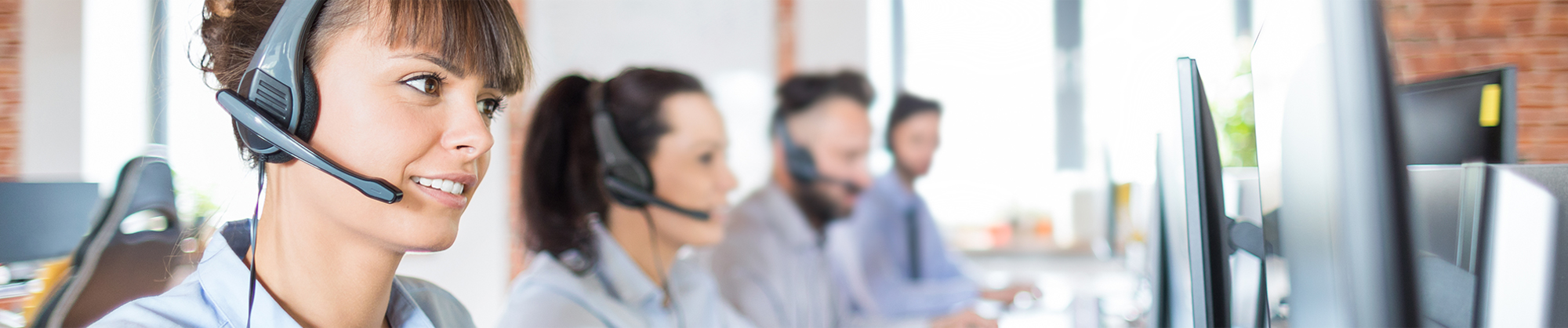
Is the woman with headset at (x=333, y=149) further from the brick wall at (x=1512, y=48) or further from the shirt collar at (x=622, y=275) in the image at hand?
the brick wall at (x=1512, y=48)

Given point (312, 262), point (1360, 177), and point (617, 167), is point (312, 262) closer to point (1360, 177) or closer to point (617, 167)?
point (1360, 177)

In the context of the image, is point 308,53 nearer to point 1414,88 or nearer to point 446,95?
point 446,95

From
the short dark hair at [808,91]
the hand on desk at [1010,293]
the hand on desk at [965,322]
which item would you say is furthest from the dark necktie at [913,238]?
the hand on desk at [965,322]

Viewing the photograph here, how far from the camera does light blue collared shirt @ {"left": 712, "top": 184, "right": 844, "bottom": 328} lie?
183cm

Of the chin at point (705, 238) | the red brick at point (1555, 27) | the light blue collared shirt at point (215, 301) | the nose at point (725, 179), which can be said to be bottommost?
the chin at point (705, 238)

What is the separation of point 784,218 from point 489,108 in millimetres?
1488

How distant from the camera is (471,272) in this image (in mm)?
2676

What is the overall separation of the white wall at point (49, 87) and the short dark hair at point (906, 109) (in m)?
2.35

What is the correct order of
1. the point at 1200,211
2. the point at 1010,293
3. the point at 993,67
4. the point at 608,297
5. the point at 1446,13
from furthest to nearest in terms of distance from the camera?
the point at 993,67 → the point at 1446,13 → the point at 1010,293 → the point at 608,297 → the point at 1200,211

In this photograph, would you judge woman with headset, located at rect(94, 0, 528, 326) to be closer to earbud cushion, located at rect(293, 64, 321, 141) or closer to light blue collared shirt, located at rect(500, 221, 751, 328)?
earbud cushion, located at rect(293, 64, 321, 141)

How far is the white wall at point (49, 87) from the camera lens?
4.29 ft

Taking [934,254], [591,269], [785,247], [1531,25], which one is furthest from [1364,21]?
[1531,25]

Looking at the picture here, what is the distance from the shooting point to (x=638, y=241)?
4.32ft

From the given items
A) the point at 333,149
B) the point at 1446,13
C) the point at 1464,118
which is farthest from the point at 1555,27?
the point at 333,149
